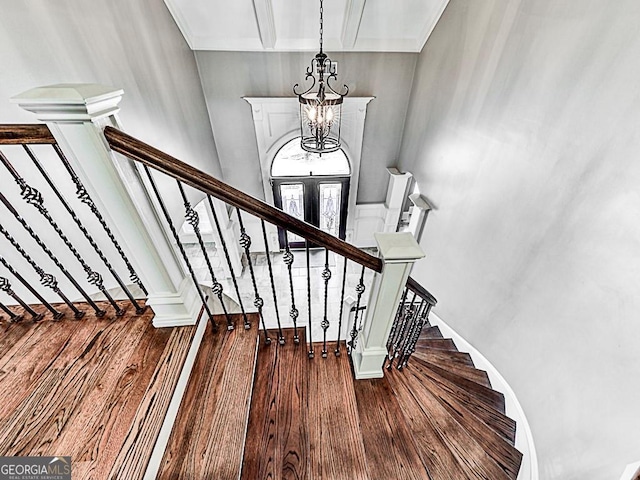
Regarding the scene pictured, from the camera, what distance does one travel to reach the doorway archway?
194 inches

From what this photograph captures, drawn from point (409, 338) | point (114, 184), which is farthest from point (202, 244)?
point (409, 338)

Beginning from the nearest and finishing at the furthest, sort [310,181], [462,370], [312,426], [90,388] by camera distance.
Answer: [90,388] → [312,426] → [462,370] → [310,181]

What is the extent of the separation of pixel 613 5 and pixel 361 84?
2.85 m

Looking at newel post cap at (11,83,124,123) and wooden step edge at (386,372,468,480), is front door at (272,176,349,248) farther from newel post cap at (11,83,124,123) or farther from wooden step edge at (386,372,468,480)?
newel post cap at (11,83,124,123)

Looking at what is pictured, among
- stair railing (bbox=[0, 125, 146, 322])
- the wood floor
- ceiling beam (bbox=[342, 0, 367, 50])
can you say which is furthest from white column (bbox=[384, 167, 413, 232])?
the wood floor

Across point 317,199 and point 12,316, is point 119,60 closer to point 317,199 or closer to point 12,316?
point 12,316

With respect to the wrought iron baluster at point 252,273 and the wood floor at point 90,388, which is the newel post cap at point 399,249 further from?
the wood floor at point 90,388

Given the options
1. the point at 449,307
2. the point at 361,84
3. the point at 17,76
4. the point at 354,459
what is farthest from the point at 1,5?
the point at 449,307

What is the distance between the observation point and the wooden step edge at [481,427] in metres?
1.66

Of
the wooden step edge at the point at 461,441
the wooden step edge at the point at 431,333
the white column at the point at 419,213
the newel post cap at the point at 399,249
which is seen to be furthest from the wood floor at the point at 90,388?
the white column at the point at 419,213

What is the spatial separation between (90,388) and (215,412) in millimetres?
471

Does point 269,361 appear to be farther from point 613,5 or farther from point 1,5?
point 613,5

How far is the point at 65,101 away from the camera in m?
0.75

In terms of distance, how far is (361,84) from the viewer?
388cm
